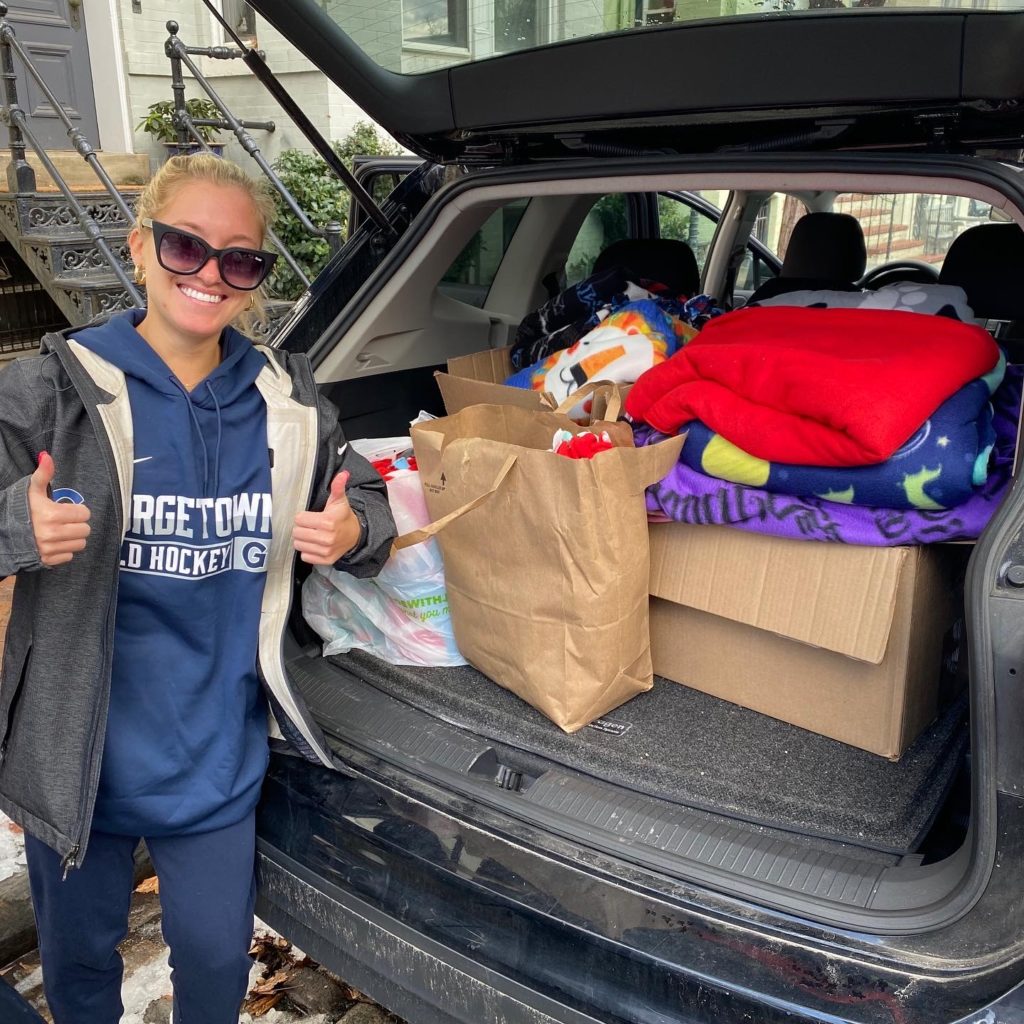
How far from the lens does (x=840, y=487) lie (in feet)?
5.55

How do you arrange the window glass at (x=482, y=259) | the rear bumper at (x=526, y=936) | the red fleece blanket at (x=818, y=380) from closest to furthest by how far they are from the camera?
the rear bumper at (x=526, y=936)
the red fleece blanket at (x=818, y=380)
the window glass at (x=482, y=259)

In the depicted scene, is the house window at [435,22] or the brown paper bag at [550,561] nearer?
the brown paper bag at [550,561]

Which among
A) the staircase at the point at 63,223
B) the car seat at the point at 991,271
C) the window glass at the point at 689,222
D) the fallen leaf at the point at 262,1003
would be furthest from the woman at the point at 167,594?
the window glass at the point at 689,222

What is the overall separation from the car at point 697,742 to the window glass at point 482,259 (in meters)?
0.51

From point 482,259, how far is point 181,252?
171cm

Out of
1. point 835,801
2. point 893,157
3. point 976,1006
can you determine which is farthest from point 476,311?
point 976,1006

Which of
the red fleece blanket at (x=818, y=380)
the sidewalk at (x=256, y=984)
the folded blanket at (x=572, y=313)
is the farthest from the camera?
the folded blanket at (x=572, y=313)

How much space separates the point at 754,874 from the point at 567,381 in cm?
126

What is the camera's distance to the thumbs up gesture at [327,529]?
1.55 metres

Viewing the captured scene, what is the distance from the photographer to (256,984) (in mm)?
2053

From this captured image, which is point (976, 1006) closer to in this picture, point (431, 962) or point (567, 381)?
point (431, 962)

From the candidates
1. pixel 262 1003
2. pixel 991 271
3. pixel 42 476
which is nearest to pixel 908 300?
pixel 991 271

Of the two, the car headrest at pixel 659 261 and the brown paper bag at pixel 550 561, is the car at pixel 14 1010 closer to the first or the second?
the brown paper bag at pixel 550 561

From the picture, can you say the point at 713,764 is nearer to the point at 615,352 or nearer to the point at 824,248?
the point at 615,352
